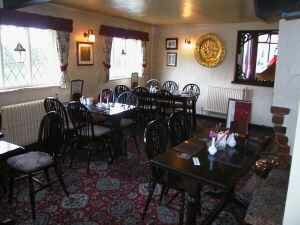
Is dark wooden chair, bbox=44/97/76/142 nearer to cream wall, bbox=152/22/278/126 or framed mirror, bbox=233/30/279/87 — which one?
cream wall, bbox=152/22/278/126

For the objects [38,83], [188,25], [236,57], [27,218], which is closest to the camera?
[27,218]

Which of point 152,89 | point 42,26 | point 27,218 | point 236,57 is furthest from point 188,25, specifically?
point 27,218

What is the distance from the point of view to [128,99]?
15.4 feet

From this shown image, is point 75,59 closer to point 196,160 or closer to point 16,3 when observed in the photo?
point 16,3

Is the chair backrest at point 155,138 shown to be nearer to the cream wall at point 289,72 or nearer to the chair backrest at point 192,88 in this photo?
the cream wall at point 289,72

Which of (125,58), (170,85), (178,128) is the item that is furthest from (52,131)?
(170,85)

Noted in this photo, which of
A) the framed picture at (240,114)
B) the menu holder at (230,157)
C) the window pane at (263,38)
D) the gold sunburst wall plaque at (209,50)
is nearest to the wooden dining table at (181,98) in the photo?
the gold sunburst wall plaque at (209,50)

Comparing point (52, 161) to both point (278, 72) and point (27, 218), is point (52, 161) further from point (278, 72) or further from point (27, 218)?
point (278, 72)

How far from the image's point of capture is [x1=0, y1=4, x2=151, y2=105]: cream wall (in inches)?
166

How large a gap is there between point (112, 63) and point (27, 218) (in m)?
4.22

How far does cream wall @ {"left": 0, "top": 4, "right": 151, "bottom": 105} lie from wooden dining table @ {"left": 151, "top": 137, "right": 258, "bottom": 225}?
117 inches

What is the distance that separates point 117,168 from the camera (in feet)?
12.0

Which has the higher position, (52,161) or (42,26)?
(42,26)

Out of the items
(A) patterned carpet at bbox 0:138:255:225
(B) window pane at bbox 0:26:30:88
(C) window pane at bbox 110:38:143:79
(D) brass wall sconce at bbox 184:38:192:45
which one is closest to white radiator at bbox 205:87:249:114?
(D) brass wall sconce at bbox 184:38:192:45
